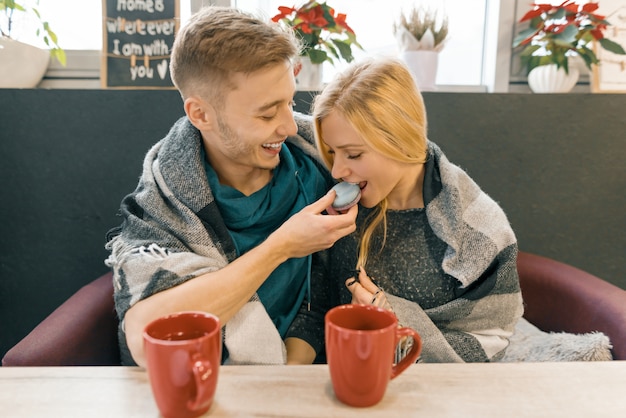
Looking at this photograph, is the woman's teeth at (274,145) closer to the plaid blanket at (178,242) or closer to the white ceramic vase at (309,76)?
the plaid blanket at (178,242)

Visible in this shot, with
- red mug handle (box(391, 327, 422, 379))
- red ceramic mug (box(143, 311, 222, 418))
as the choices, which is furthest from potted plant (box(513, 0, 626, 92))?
red ceramic mug (box(143, 311, 222, 418))

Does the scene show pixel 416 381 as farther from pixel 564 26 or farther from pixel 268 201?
pixel 564 26

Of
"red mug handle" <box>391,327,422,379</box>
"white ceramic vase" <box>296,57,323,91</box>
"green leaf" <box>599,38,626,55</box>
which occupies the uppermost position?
"green leaf" <box>599,38,626,55</box>

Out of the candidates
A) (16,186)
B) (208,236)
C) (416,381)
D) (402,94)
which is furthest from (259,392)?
(16,186)

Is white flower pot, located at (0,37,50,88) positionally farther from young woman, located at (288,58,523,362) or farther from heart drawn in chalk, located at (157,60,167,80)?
young woman, located at (288,58,523,362)

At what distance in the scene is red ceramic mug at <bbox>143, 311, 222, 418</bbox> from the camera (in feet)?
1.71

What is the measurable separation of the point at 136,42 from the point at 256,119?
74 cm

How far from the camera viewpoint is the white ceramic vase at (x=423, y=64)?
155 centimetres

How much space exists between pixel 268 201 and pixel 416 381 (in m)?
0.64

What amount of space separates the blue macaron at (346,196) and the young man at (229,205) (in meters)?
0.02

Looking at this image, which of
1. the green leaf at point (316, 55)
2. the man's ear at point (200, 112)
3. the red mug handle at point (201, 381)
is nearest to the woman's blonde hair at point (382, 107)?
the man's ear at point (200, 112)

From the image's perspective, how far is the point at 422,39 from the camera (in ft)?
5.09

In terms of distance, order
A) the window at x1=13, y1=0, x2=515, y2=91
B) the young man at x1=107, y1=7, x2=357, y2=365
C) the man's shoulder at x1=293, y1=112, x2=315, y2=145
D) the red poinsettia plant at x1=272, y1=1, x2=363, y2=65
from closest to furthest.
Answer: the young man at x1=107, y1=7, x2=357, y2=365, the man's shoulder at x1=293, y1=112, x2=315, y2=145, the red poinsettia plant at x1=272, y1=1, x2=363, y2=65, the window at x1=13, y1=0, x2=515, y2=91

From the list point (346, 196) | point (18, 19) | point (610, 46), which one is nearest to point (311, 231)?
point (346, 196)
